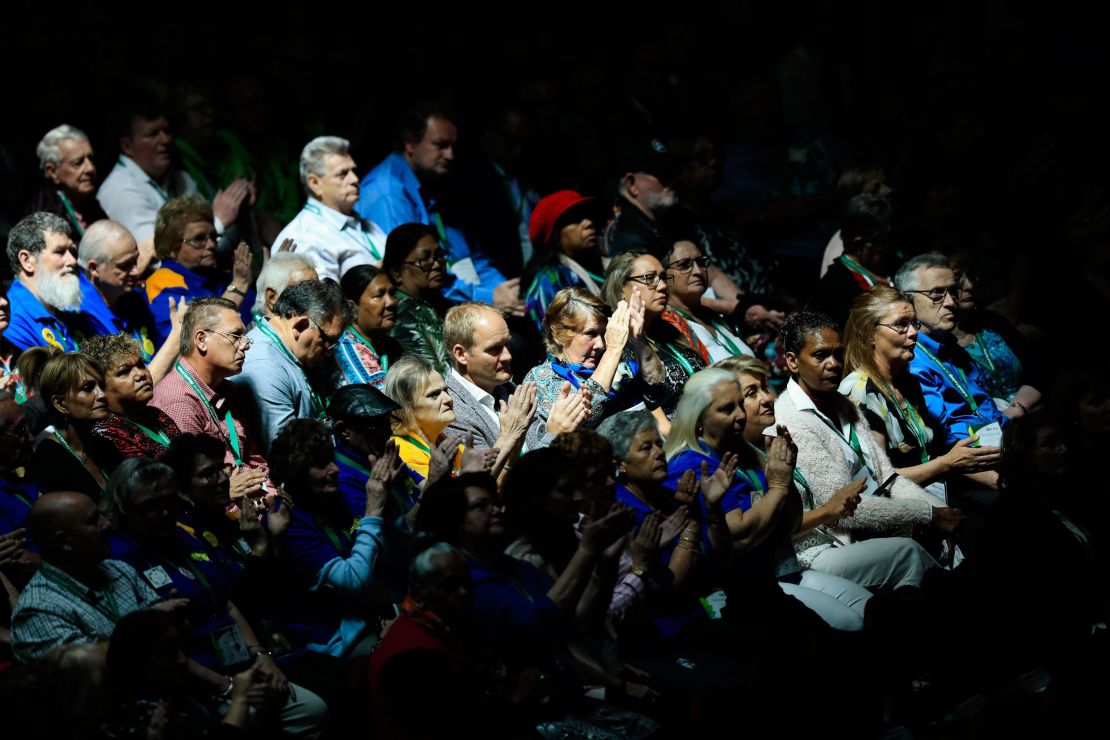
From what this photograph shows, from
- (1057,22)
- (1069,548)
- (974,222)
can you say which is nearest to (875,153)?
(974,222)

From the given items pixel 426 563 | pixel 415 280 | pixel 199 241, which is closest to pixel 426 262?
pixel 415 280

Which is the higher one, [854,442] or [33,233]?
[33,233]

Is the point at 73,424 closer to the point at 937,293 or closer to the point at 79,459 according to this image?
the point at 79,459

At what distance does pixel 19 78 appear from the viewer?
8.52 metres

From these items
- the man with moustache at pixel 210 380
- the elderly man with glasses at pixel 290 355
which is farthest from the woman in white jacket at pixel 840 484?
the man with moustache at pixel 210 380

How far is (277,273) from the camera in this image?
701cm

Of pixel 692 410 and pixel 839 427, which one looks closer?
pixel 692 410

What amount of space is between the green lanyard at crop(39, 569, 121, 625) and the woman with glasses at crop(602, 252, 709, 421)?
301cm

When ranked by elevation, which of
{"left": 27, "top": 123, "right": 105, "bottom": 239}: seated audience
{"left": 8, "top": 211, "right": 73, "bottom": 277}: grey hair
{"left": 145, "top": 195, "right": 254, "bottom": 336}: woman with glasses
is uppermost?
{"left": 27, "top": 123, "right": 105, "bottom": 239}: seated audience

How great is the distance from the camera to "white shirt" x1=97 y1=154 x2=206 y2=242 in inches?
312

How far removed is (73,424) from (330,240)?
2494 mm

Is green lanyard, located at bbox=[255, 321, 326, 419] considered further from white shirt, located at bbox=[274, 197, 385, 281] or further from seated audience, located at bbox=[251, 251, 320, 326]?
white shirt, located at bbox=[274, 197, 385, 281]

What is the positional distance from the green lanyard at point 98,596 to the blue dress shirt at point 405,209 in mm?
3770

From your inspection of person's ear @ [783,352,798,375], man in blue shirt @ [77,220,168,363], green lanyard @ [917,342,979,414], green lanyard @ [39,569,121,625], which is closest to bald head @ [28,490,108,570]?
green lanyard @ [39,569,121,625]
